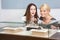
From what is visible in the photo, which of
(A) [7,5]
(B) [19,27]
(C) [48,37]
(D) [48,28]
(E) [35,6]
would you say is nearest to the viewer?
(C) [48,37]

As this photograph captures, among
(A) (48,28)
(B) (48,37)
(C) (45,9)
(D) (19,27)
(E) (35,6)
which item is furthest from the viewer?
→ (E) (35,6)

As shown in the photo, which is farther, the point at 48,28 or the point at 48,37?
the point at 48,28

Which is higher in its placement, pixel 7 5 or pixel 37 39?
pixel 7 5

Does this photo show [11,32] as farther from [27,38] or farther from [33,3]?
[33,3]

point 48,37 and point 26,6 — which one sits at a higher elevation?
point 26,6

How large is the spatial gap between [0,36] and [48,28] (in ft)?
1.11

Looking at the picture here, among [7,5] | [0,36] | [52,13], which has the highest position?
[7,5]

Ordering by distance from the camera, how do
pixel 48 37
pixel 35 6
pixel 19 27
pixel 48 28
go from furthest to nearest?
pixel 35 6
pixel 19 27
pixel 48 28
pixel 48 37

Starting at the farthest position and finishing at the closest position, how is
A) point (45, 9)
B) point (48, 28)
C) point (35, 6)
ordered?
1. point (35, 6)
2. point (45, 9)
3. point (48, 28)

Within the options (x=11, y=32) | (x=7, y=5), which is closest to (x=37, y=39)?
(x=11, y=32)

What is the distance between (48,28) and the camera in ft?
2.71

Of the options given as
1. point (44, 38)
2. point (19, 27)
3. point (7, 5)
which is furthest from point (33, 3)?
point (44, 38)

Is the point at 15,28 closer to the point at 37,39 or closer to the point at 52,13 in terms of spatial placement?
the point at 37,39

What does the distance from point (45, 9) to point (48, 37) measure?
80 centimetres
